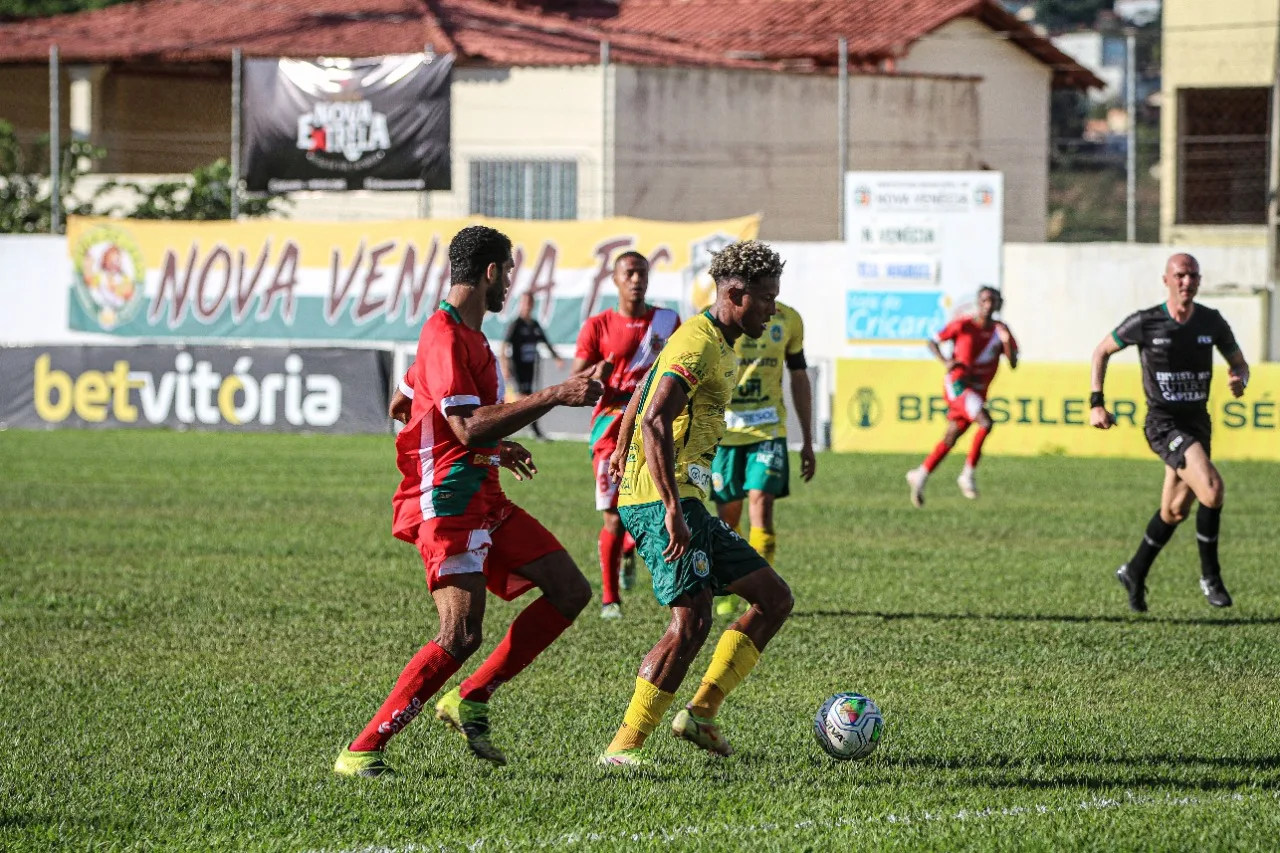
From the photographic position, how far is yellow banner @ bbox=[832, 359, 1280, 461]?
21.4 metres

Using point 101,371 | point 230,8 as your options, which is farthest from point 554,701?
point 230,8

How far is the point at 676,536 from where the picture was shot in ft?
22.4

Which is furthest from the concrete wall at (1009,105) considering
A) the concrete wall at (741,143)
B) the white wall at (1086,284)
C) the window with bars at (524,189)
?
the window with bars at (524,189)

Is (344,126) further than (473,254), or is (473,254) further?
(344,126)

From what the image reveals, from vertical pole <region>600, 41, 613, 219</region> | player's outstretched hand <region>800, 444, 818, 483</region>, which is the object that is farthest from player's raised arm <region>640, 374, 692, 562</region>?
vertical pole <region>600, 41, 613, 219</region>

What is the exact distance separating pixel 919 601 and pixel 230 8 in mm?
32680

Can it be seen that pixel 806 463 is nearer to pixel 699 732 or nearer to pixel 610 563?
pixel 610 563

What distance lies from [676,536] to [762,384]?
4.48m

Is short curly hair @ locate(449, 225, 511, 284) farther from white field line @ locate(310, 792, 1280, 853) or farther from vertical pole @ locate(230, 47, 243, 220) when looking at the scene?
vertical pole @ locate(230, 47, 243, 220)

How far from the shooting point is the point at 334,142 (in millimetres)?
28406

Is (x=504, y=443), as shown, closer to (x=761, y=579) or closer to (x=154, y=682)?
(x=761, y=579)

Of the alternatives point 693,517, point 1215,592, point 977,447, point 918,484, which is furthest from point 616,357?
point 977,447

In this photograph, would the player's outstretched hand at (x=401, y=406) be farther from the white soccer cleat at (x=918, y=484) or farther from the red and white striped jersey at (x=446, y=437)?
the white soccer cleat at (x=918, y=484)

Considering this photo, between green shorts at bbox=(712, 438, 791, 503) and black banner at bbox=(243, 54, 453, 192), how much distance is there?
57.0 feet
